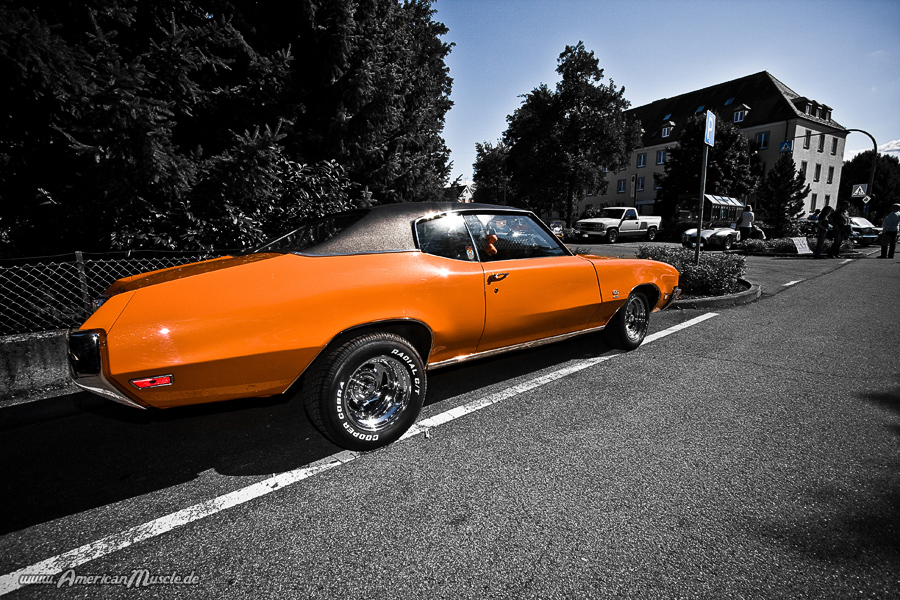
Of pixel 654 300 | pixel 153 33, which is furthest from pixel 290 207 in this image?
pixel 654 300

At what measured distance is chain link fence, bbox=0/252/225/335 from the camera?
155 inches

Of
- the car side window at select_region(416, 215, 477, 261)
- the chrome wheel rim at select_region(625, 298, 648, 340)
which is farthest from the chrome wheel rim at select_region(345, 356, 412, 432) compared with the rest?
the chrome wheel rim at select_region(625, 298, 648, 340)

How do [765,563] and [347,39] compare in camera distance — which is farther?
[347,39]

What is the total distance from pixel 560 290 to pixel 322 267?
1.87 metres

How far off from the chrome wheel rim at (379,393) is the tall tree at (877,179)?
72.0 m

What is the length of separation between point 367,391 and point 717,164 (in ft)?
130

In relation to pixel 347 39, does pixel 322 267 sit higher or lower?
lower

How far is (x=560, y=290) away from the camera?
11.4 feet

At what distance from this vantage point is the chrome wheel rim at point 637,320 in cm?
443

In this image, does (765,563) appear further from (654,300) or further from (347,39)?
(347,39)

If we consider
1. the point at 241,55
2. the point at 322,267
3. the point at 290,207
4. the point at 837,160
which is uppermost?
the point at 837,160

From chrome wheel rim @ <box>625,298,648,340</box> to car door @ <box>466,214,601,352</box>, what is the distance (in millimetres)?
842

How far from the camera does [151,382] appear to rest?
204 centimetres

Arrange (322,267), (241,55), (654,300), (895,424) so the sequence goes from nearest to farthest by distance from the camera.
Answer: (322,267) < (895,424) < (654,300) < (241,55)
